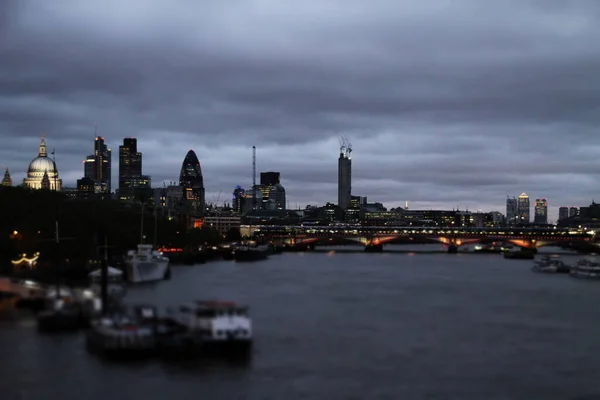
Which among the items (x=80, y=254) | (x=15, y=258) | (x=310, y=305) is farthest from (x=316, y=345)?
(x=80, y=254)

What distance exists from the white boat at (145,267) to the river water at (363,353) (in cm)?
320

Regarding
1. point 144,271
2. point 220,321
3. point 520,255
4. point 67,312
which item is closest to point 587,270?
point 520,255

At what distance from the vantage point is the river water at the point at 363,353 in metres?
28.5

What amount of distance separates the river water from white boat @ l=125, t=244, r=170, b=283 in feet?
10.5

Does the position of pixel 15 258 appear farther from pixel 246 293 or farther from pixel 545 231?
pixel 545 231

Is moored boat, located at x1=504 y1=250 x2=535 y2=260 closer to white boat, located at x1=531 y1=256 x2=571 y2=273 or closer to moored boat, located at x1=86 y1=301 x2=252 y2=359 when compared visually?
white boat, located at x1=531 y1=256 x2=571 y2=273

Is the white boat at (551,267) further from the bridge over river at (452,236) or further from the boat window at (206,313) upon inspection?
the boat window at (206,313)

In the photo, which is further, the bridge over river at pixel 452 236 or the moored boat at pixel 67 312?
the bridge over river at pixel 452 236

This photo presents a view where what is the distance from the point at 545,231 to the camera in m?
144

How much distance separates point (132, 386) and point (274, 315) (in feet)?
55.4

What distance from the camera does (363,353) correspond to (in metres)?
34.6

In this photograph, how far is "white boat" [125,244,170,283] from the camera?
61.8 m

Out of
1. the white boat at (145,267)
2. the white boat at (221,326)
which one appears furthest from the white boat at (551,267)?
the white boat at (221,326)

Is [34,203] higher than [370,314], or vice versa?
[34,203]
